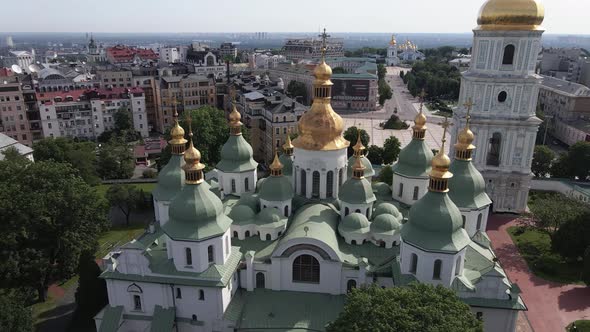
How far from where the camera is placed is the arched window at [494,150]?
148 ft

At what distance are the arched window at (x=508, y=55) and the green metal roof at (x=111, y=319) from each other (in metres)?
41.3

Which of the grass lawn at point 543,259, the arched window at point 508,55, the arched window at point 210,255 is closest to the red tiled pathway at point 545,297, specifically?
the grass lawn at point 543,259

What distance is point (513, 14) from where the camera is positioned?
133 feet

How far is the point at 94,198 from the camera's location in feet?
115

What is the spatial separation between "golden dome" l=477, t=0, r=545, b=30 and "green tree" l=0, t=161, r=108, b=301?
133ft

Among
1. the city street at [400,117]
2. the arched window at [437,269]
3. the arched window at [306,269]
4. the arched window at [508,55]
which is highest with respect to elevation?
the arched window at [508,55]

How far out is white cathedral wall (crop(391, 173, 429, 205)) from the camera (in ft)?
110

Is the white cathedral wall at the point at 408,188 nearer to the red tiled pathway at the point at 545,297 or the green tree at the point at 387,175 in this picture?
the red tiled pathway at the point at 545,297

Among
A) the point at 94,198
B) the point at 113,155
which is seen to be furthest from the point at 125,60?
the point at 94,198

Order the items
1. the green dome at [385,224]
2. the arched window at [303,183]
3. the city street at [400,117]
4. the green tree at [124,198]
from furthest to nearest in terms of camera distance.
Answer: the city street at [400,117]
the green tree at [124,198]
the arched window at [303,183]
the green dome at [385,224]

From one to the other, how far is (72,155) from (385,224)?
42.8 m

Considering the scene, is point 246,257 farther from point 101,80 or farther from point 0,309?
point 101,80

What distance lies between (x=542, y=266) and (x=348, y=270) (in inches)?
797

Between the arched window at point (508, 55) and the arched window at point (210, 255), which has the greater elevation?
the arched window at point (508, 55)
